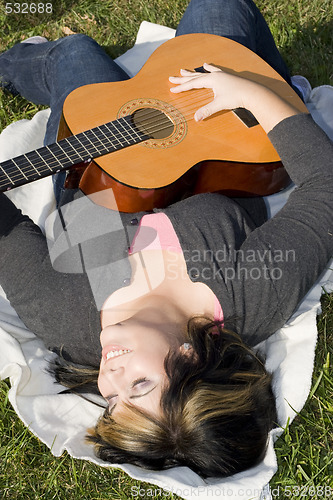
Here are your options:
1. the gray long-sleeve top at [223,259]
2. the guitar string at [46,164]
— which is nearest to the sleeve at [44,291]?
the gray long-sleeve top at [223,259]

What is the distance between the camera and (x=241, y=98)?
102 inches

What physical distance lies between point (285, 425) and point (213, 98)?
1.51m

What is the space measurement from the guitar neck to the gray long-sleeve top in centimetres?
24

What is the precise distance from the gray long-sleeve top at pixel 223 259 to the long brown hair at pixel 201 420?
18cm

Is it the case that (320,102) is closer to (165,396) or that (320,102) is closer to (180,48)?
(180,48)

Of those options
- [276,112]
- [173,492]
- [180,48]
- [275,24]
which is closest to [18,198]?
[180,48]

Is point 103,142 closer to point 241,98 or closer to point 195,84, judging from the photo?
point 195,84

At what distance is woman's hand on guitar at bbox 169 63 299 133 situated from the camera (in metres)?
2.55

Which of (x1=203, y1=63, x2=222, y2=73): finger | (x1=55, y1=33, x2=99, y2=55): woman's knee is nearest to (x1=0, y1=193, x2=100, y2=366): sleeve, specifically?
(x1=55, y1=33, x2=99, y2=55): woman's knee

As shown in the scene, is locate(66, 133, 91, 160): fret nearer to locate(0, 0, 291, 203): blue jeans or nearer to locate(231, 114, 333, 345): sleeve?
locate(0, 0, 291, 203): blue jeans

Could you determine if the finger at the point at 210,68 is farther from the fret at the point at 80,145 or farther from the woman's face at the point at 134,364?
the woman's face at the point at 134,364

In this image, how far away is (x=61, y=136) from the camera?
101 inches

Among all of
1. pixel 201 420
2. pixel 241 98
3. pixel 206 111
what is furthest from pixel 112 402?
pixel 241 98

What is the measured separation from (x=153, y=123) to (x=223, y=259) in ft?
2.40
